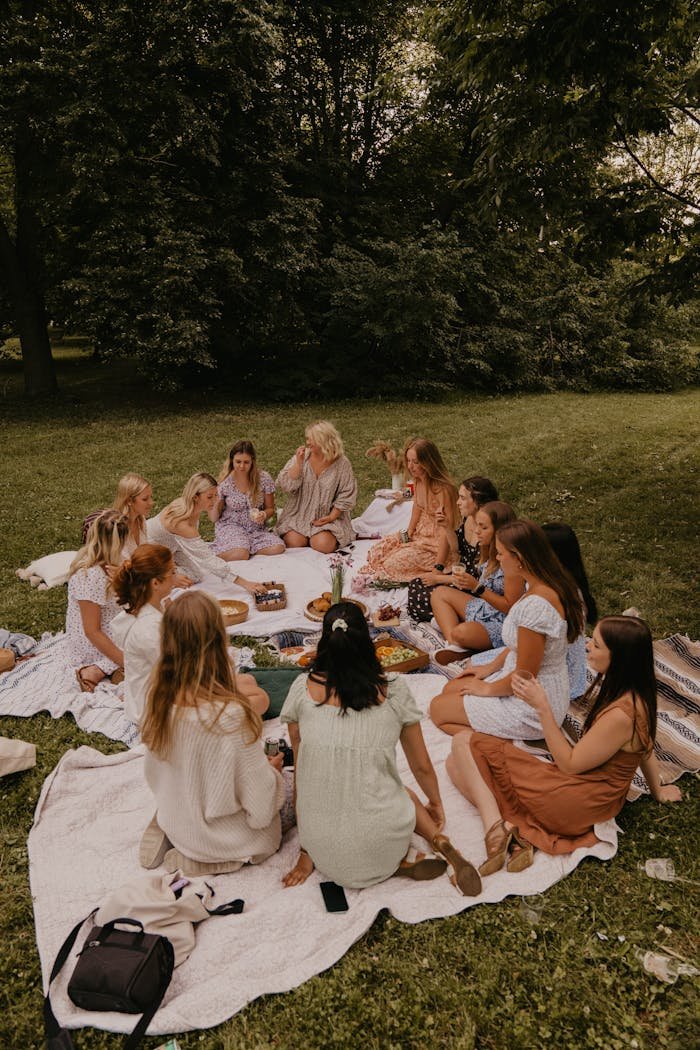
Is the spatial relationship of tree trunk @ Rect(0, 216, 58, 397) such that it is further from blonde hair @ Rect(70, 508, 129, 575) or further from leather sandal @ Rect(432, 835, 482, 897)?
leather sandal @ Rect(432, 835, 482, 897)

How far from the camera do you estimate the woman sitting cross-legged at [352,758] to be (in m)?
3.08

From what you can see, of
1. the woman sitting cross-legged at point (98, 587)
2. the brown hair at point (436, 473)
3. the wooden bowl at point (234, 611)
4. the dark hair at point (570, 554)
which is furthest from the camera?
the brown hair at point (436, 473)

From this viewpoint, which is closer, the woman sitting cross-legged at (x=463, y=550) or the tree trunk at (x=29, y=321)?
the woman sitting cross-legged at (x=463, y=550)

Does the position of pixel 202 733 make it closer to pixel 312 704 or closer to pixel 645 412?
pixel 312 704

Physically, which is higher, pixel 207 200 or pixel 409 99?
pixel 409 99

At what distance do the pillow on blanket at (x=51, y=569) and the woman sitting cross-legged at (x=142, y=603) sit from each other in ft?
10.7

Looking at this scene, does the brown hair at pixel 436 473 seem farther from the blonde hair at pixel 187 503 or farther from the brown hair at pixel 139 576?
the brown hair at pixel 139 576

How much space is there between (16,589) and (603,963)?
6571 mm

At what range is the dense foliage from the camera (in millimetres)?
7211

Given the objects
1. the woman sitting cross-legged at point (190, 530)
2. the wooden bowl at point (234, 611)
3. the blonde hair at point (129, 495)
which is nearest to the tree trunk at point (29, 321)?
the woman sitting cross-legged at point (190, 530)

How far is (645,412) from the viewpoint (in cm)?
1719

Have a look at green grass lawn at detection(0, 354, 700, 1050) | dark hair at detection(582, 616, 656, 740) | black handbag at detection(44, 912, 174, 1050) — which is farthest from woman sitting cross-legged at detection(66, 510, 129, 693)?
dark hair at detection(582, 616, 656, 740)

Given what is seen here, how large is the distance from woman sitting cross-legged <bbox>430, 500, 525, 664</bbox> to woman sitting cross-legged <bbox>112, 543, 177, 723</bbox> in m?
2.42

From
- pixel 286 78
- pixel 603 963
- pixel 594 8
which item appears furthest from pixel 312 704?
pixel 286 78
